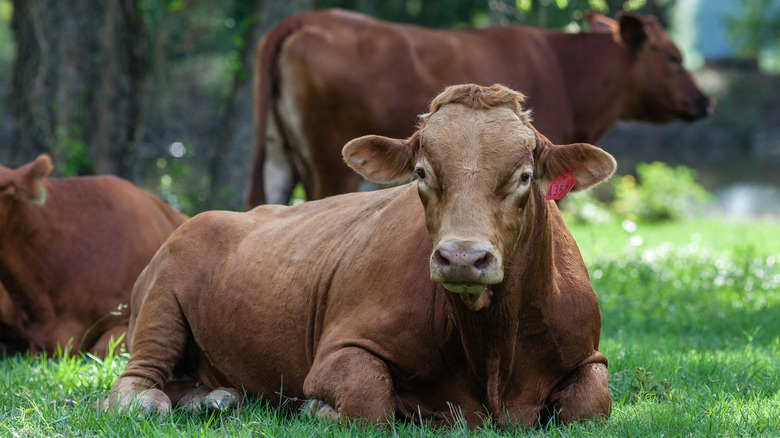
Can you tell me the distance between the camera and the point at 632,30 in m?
9.59

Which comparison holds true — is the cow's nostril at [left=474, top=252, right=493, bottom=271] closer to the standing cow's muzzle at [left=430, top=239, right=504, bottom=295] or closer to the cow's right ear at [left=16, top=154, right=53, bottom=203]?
the standing cow's muzzle at [left=430, top=239, right=504, bottom=295]

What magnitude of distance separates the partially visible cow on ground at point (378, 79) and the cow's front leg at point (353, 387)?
13.4 ft

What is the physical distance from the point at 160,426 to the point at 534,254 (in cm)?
181

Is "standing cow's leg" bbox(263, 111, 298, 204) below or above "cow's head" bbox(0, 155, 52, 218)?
below

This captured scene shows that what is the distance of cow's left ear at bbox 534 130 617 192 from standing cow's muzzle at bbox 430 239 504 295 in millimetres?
624

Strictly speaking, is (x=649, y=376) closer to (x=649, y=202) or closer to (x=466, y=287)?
(x=466, y=287)

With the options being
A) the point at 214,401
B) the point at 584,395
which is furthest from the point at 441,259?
the point at 214,401

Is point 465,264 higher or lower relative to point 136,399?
higher

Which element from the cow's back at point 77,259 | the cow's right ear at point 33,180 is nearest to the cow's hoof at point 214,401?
the cow's back at point 77,259

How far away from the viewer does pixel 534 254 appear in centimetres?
389

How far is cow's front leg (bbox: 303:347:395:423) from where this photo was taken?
381 centimetres

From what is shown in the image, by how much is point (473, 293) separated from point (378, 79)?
482cm

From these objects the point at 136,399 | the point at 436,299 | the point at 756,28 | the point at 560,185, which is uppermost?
the point at 560,185

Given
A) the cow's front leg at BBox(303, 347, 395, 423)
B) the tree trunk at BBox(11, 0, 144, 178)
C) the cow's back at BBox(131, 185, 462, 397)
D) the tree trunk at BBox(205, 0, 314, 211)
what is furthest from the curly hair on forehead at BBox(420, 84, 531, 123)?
the tree trunk at BBox(205, 0, 314, 211)
